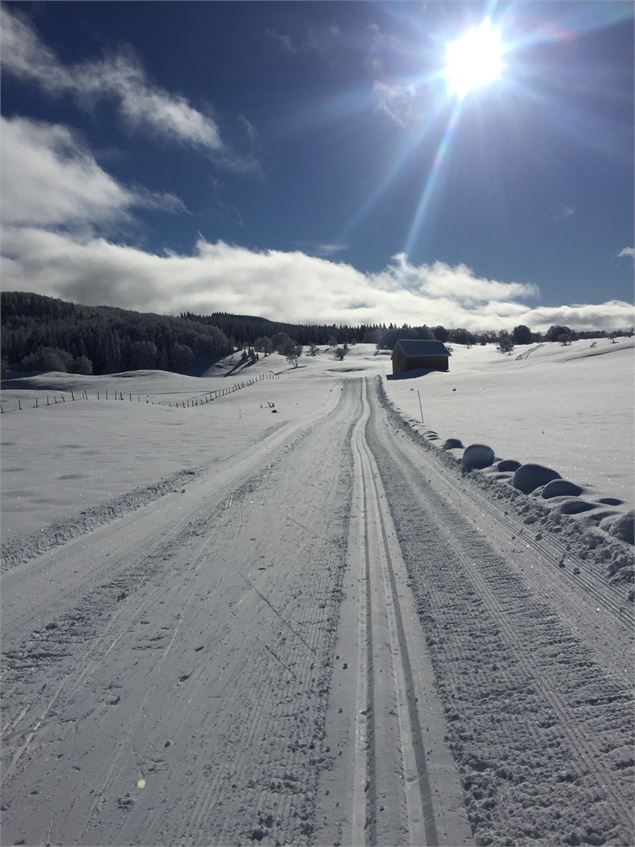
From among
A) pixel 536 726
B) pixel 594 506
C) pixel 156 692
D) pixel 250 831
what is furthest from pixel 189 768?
pixel 594 506

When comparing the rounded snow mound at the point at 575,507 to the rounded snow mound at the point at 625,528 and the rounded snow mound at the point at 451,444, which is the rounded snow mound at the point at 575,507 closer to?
the rounded snow mound at the point at 625,528

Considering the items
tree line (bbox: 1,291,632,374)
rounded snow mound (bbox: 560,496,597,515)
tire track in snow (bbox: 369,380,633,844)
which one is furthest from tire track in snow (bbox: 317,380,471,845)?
tree line (bbox: 1,291,632,374)

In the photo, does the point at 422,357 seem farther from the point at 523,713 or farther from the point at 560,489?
the point at 523,713

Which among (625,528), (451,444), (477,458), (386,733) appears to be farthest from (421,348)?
(386,733)

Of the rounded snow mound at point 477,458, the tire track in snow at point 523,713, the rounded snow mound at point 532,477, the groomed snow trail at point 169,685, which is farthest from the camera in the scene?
the rounded snow mound at point 477,458

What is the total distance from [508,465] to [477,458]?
2.42 ft

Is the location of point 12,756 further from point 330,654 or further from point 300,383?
point 300,383

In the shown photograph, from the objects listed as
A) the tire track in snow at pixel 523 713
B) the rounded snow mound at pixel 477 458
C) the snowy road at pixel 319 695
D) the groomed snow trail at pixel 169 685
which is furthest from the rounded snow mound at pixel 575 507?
the rounded snow mound at pixel 477 458

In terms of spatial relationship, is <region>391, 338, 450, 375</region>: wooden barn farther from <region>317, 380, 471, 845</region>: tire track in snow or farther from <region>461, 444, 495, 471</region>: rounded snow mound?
<region>317, 380, 471, 845</region>: tire track in snow

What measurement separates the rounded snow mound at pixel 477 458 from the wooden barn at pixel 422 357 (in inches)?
2139

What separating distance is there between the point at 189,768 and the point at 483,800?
5.46 ft

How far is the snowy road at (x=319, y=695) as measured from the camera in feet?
7.95

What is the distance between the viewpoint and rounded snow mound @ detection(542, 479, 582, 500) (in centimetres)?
681

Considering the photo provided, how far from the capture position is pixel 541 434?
13.1 metres
